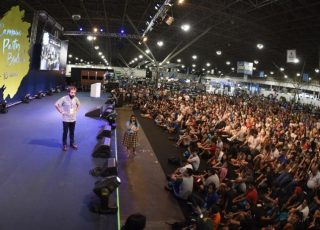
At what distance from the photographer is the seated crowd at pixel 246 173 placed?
239 inches

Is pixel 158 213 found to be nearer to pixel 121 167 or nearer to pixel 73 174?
pixel 73 174

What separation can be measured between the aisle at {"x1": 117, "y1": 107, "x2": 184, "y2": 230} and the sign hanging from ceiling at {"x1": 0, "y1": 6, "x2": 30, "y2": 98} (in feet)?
20.5

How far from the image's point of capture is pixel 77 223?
470 centimetres

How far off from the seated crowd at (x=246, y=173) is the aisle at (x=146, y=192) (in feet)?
1.14

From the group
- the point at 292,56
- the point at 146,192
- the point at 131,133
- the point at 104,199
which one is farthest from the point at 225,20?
the point at 104,199

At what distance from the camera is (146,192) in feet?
23.1

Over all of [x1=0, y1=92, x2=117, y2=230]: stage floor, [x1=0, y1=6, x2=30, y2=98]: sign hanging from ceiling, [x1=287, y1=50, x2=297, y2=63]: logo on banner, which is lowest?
[x1=0, y1=92, x2=117, y2=230]: stage floor

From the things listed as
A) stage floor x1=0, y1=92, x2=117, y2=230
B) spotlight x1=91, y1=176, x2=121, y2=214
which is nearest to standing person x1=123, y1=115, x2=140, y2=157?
stage floor x1=0, y1=92, x2=117, y2=230

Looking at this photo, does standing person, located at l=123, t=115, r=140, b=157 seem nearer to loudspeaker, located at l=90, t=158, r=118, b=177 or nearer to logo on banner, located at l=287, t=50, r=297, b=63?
loudspeaker, located at l=90, t=158, r=118, b=177

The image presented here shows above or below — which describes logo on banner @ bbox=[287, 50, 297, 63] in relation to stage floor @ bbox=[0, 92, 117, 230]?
above

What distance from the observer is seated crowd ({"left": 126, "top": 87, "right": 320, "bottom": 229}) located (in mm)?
6074

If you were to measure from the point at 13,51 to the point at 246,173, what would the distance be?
10753mm

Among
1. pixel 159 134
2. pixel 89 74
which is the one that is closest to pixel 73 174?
pixel 159 134

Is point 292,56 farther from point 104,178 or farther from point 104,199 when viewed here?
point 104,199
